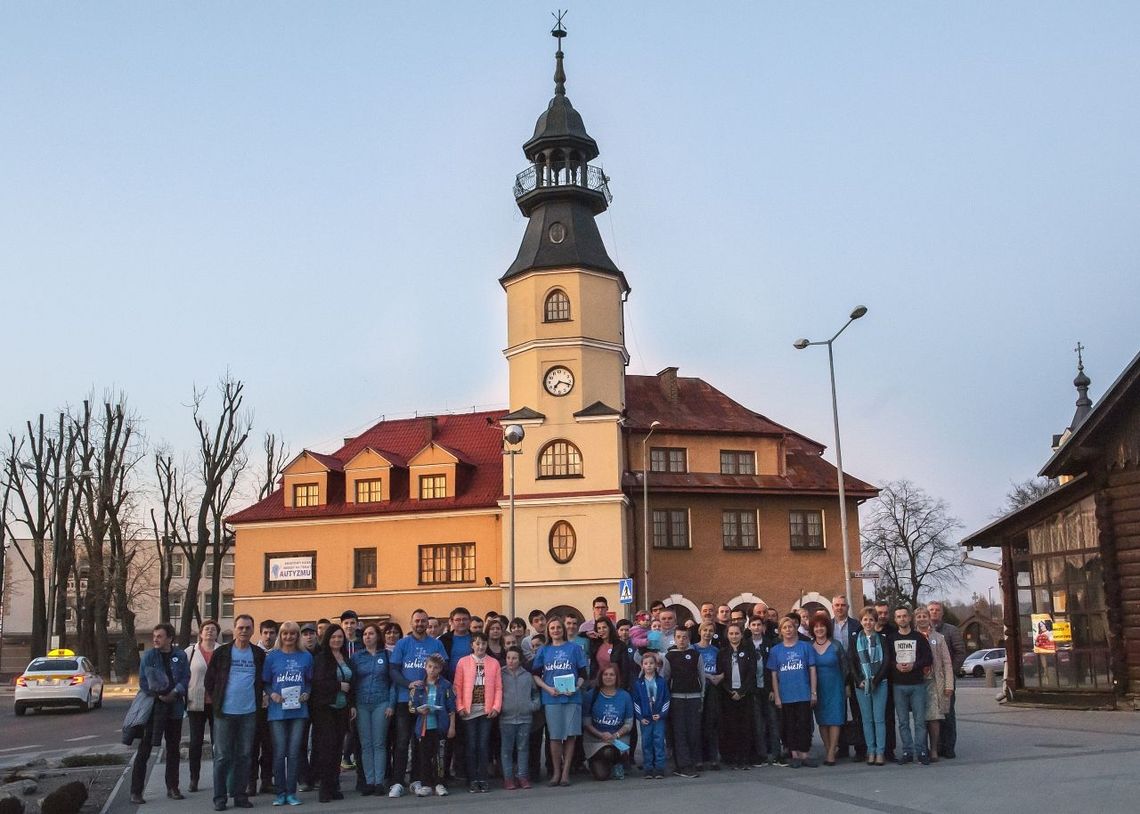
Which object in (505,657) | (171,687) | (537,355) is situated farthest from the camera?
(537,355)

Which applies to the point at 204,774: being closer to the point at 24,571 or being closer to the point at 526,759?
the point at 526,759

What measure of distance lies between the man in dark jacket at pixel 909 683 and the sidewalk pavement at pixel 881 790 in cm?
42

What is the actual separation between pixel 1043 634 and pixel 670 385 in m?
25.4

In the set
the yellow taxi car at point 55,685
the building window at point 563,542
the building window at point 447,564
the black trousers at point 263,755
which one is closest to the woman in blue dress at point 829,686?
the black trousers at point 263,755

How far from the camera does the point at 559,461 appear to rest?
40.0 m

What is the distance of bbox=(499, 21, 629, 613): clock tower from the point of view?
3897cm

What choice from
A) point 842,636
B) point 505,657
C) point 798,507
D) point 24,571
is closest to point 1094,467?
point 842,636

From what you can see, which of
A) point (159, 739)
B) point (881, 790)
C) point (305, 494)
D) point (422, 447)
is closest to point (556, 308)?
point (422, 447)

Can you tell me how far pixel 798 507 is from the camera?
42281 millimetres

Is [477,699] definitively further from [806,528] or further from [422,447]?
[422,447]

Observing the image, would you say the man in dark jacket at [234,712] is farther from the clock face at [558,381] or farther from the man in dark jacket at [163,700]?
the clock face at [558,381]

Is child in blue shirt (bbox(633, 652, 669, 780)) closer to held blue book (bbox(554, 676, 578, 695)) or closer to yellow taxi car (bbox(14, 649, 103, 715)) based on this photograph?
held blue book (bbox(554, 676, 578, 695))

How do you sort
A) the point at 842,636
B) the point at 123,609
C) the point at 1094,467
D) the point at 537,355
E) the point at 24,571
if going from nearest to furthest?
the point at 842,636
the point at 1094,467
the point at 537,355
the point at 123,609
the point at 24,571

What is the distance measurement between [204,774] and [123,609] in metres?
33.2
